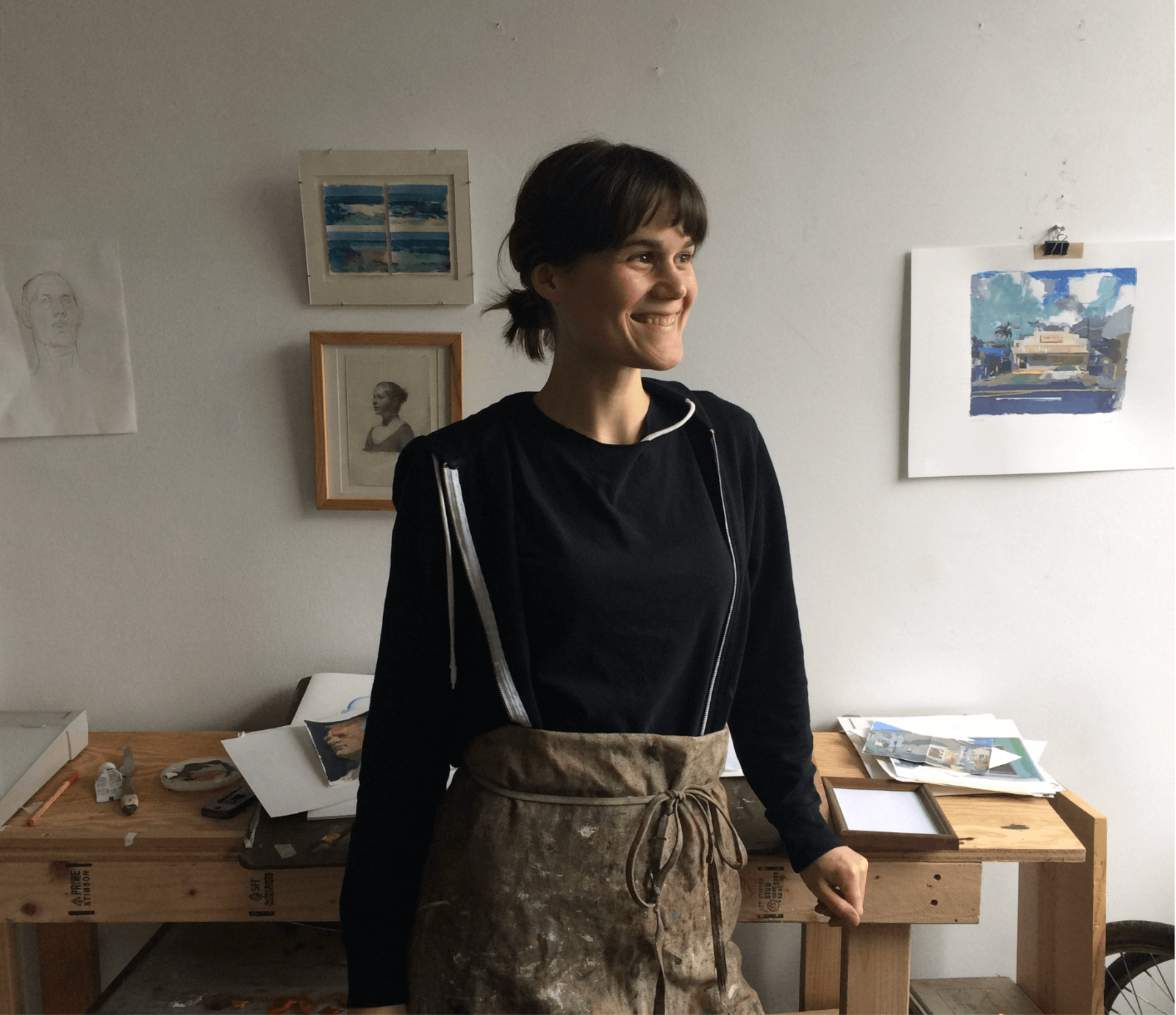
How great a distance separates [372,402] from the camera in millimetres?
1665

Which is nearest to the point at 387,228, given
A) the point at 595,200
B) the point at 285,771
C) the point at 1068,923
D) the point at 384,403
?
the point at 384,403

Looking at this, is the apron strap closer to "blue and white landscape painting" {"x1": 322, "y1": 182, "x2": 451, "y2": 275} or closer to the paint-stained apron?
the paint-stained apron

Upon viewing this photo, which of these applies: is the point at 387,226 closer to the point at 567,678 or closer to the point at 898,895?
the point at 567,678

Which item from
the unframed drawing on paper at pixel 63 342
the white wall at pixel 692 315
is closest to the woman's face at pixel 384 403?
the white wall at pixel 692 315

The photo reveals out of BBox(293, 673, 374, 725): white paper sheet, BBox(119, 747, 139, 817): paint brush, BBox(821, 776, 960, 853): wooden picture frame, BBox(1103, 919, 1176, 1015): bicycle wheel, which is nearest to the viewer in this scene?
BBox(821, 776, 960, 853): wooden picture frame

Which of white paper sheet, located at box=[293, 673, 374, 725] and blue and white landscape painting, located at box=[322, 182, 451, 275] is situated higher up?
blue and white landscape painting, located at box=[322, 182, 451, 275]

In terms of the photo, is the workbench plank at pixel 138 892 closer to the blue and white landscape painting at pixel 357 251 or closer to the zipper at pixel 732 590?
the zipper at pixel 732 590


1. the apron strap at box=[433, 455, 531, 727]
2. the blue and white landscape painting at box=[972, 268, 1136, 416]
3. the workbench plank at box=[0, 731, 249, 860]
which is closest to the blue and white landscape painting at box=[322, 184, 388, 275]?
the apron strap at box=[433, 455, 531, 727]

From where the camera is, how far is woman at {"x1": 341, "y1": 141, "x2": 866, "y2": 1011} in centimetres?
94

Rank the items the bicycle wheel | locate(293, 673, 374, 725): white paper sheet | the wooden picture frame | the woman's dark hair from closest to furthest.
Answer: the woman's dark hair
the wooden picture frame
locate(293, 673, 374, 725): white paper sheet
the bicycle wheel

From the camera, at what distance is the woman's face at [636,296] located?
94cm

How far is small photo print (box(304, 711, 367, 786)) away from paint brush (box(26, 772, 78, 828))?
379 mm

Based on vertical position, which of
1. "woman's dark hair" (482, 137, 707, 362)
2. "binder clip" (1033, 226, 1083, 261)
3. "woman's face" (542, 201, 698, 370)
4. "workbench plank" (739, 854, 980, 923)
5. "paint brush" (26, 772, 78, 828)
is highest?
"binder clip" (1033, 226, 1083, 261)

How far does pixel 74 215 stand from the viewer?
164cm
